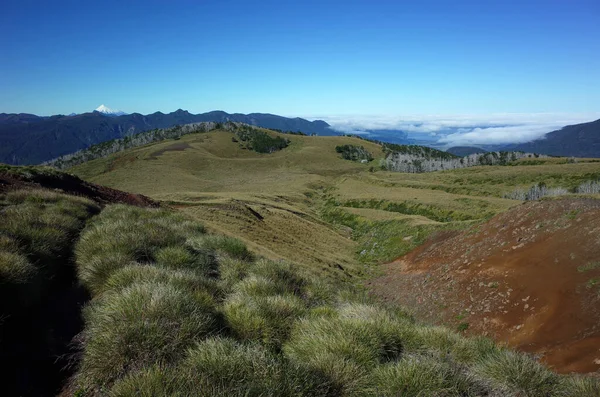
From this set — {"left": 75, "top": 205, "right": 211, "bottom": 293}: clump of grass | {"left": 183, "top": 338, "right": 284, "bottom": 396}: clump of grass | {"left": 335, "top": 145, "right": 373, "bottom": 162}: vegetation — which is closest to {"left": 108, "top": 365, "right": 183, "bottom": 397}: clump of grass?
{"left": 183, "top": 338, "right": 284, "bottom": 396}: clump of grass

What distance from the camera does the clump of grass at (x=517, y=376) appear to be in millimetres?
4570

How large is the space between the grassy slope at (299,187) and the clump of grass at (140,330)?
16.0 m

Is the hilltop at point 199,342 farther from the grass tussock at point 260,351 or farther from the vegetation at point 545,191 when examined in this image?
the vegetation at point 545,191

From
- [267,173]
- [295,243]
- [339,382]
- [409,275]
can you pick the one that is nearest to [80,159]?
[267,173]

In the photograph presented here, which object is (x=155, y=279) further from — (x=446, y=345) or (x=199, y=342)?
(x=446, y=345)

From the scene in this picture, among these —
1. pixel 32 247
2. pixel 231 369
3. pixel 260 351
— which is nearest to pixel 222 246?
pixel 32 247

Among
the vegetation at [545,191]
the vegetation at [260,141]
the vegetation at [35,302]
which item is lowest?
the vegetation at [545,191]

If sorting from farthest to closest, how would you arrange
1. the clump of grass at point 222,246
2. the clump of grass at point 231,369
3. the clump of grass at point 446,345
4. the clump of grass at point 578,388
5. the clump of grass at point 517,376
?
→ the clump of grass at point 222,246, the clump of grass at point 446,345, the clump of grass at point 517,376, the clump of grass at point 578,388, the clump of grass at point 231,369

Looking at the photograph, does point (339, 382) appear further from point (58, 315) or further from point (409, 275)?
point (409, 275)

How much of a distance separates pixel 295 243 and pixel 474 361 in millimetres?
24525

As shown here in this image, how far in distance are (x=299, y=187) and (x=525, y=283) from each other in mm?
71886

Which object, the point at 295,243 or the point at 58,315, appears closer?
the point at 58,315

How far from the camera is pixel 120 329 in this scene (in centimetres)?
439

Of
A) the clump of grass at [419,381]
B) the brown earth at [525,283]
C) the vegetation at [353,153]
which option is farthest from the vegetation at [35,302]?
the vegetation at [353,153]
